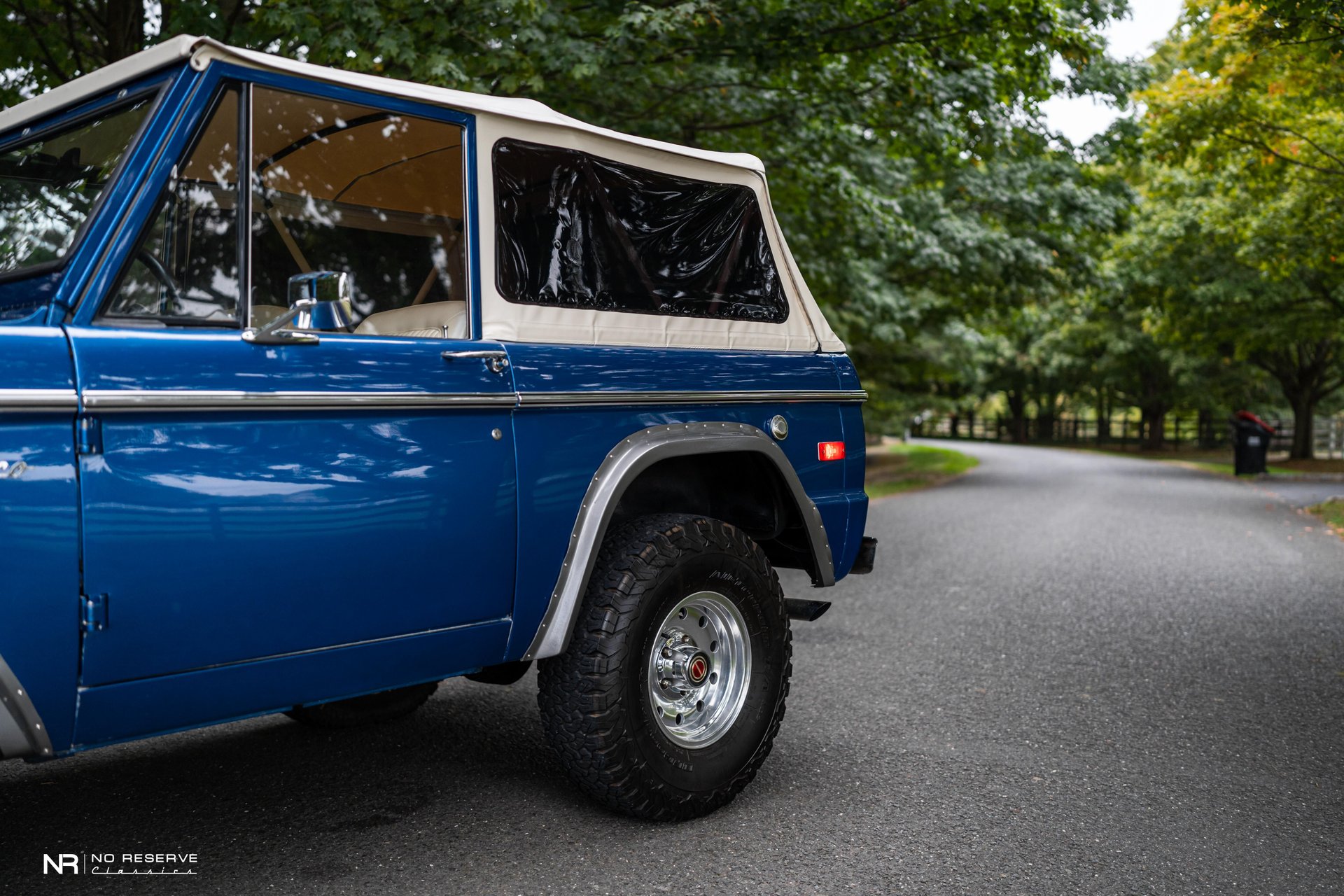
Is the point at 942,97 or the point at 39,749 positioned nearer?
the point at 39,749

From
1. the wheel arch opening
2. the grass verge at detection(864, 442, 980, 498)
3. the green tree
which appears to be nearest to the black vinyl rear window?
the wheel arch opening

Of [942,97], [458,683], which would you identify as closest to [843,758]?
[458,683]

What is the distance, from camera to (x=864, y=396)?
4.45 meters

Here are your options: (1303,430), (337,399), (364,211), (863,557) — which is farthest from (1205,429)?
(337,399)

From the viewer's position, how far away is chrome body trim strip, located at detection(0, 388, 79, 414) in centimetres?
237

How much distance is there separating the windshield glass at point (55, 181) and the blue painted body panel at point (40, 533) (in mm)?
498

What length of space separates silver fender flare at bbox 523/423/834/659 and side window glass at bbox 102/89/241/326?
116cm

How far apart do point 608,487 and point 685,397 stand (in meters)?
0.48

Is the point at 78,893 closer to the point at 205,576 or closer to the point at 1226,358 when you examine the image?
the point at 205,576

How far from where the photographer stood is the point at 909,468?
2508 centimetres

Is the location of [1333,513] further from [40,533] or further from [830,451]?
[40,533]

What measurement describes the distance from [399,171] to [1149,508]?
14.2 meters

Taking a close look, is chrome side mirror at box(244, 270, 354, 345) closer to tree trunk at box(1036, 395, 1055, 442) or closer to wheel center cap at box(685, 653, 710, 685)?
wheel center cap at box(685, 653, 710, 685)

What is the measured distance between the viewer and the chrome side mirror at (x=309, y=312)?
278cm
